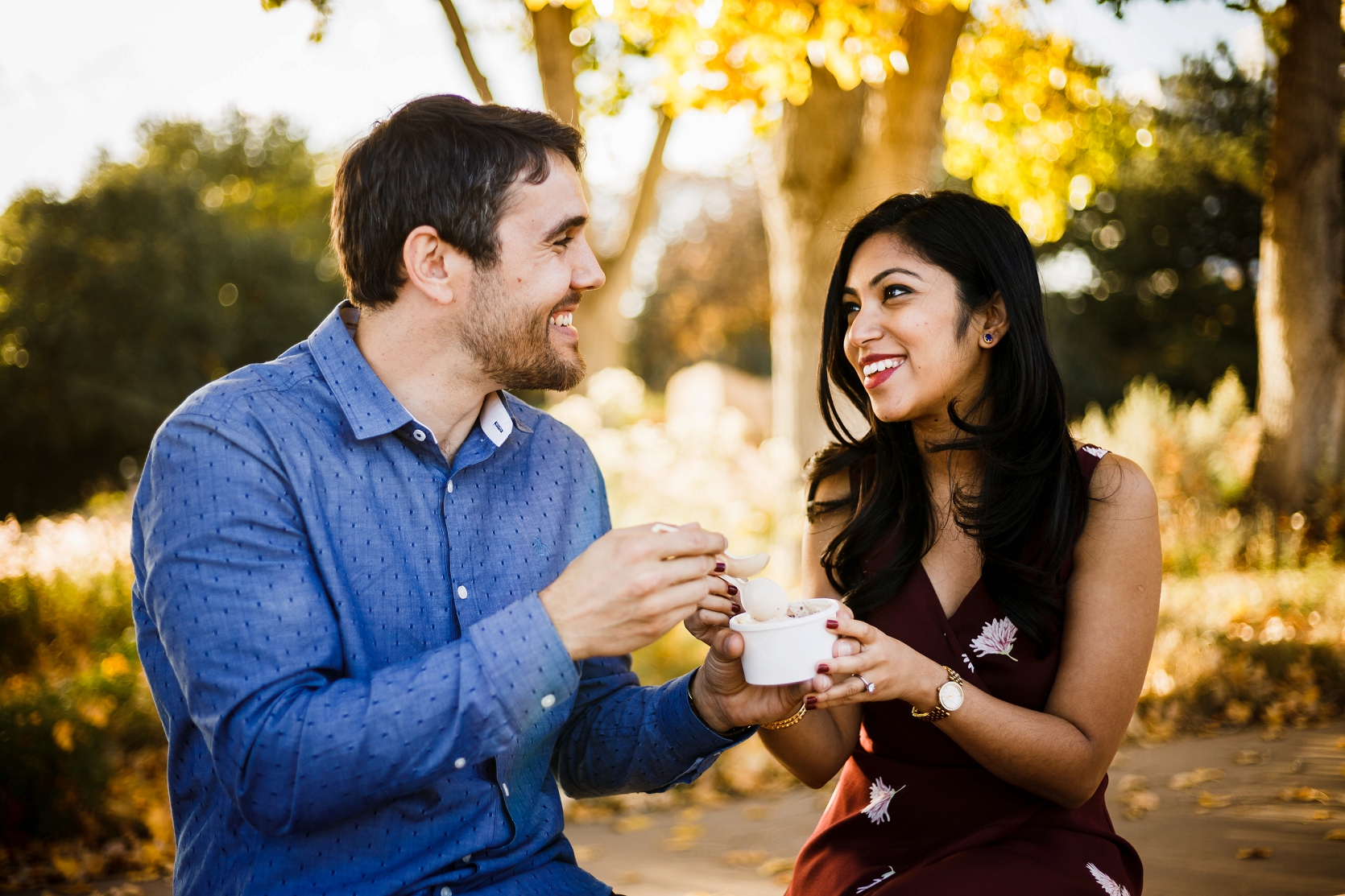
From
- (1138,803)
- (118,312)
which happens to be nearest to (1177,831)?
(1138,803)

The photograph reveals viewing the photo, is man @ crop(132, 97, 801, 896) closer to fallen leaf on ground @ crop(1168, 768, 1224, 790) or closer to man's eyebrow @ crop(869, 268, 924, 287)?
man's eyebrow @ crop(869, 268, 924, 287)

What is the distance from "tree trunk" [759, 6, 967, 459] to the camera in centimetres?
611

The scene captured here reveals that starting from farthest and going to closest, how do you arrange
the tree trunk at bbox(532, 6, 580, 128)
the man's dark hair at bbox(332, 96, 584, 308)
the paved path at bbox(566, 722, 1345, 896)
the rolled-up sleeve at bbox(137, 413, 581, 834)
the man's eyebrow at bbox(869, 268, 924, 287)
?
the tree trunk at bbox(532, 6, 580, 128), the paved path at bbox(566, 722, 1345, 896), the man's eyebrow at bbox(869, 268, 924, 287), the man's dark hair at bbox(332, 96, 584, 308), the rolled-up sleeve at bbox(137, 413, 581, 834)

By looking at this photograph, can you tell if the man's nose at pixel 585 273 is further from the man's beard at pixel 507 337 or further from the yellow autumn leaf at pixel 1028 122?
the yellow autumn leaf at pixel 1028 122

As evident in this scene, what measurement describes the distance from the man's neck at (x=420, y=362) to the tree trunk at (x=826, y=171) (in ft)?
14.1

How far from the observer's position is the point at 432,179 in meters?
2.00

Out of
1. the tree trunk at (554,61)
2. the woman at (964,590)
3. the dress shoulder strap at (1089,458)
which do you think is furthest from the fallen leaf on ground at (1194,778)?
the tree trunk at (554,61)

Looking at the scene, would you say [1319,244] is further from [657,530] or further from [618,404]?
[657,530]

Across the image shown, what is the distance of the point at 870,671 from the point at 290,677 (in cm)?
105

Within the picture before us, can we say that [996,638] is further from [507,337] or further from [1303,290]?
[1303,290]

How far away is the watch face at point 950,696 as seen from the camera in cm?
194

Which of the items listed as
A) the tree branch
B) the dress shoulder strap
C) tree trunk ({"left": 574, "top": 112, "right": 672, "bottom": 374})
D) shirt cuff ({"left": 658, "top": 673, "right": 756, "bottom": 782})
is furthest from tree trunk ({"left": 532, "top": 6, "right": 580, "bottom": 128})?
shirt cuff ({"left": 658, "top": 673, "right": 756, "bottom": 782})

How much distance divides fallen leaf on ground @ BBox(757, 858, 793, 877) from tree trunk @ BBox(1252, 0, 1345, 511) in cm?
709

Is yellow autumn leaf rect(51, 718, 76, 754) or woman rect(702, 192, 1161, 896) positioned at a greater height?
woman rect(702, 192, 1161, 896)
